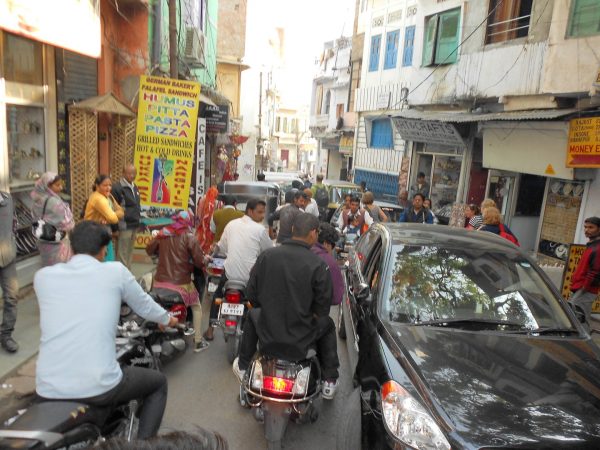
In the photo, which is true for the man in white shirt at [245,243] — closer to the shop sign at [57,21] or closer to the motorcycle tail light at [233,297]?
the motorcycle tail light at [233,297]

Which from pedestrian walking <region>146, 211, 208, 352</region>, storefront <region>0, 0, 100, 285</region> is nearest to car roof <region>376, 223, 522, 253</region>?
pedestrian walking <region>146, 211, 208, 352</region>

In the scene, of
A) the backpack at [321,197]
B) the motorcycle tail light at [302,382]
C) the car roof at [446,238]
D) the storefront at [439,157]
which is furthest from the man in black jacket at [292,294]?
the storefront at [439,157]

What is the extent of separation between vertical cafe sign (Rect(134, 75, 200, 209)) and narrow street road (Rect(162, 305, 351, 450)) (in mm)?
3632

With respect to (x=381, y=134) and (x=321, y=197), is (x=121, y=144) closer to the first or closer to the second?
(x=321, y=197)

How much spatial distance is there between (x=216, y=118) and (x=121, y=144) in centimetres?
586

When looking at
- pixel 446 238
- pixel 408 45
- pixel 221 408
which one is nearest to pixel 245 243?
pixel 221 408

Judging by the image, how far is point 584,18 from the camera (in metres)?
8.34

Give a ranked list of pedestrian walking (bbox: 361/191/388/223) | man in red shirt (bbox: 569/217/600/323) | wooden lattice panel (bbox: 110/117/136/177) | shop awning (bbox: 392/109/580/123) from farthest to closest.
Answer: wooden lattice panel (bbox: 110/117/136/177) → shop awning (bbox: 392/109/580/123) → pedestrian walking (bbox: 361/191/388/223) → man in red shirt (bbox: 569/217/600/323)

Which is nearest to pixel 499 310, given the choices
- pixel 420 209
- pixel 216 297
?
pixel 216 297

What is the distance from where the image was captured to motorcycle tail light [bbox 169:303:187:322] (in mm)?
4832

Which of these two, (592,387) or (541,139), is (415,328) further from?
(541,139)

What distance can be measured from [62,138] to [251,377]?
20.5ft

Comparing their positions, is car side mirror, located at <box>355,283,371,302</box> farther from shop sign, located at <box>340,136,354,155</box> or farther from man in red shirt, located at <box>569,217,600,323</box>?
shop sign, located at <box>340,136,354,155</box>

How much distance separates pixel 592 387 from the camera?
9.28ft
